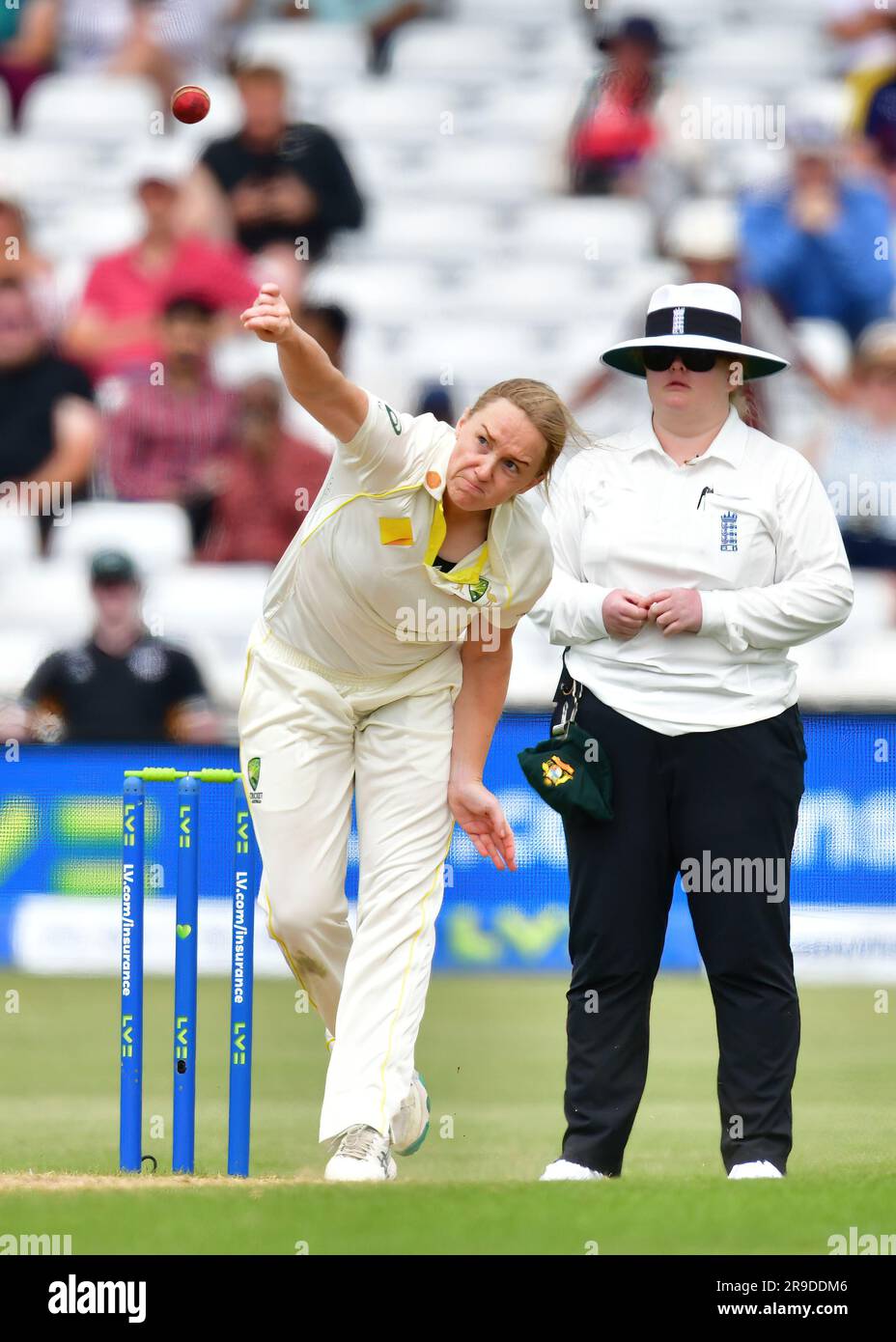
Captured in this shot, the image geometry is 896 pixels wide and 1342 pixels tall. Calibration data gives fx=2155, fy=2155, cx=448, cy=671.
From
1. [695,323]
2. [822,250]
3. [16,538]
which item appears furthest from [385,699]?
[822,250]

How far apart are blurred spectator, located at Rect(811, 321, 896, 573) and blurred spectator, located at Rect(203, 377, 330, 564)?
8.05 ft

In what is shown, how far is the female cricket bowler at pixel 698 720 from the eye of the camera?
4.32m

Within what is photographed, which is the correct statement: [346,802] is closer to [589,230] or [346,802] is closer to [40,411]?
[40,411]

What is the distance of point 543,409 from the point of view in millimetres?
4105

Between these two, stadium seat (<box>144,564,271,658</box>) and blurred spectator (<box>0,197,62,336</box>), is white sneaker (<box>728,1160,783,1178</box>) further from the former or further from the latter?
blurred spectator (<box>0,197,62,336</box>)

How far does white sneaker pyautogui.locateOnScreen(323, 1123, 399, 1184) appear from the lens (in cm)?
407

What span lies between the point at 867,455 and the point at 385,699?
644 cm

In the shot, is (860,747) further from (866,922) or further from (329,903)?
(329,903)

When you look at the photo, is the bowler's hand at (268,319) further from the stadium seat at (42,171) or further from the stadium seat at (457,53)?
the stadium seat at (457,53)

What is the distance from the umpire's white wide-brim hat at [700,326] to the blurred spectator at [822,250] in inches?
257

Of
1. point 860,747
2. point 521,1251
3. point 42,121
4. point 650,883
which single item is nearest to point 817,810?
point 860,747

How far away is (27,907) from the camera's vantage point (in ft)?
26.4

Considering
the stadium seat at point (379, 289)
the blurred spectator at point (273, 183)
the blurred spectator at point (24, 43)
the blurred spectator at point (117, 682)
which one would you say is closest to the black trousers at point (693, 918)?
the blurred spectator at point (117, 682)

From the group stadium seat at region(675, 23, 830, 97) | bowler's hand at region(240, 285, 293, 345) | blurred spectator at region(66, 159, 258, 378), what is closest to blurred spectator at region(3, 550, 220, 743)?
blurred spectator at region(66, 159, 258, 378)
